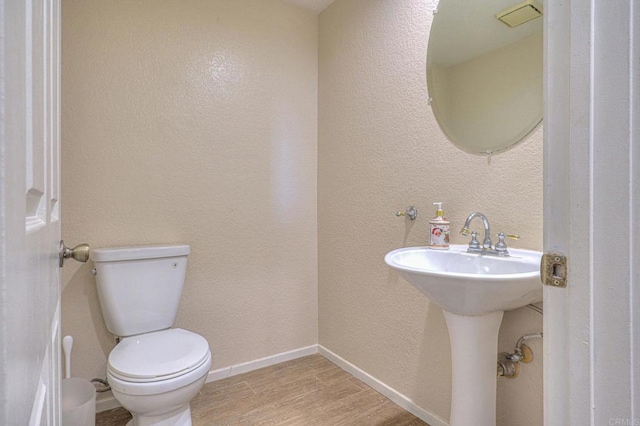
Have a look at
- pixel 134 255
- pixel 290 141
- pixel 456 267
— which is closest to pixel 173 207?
pixel 134 255

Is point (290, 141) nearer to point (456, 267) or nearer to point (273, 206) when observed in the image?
point (273, 206)

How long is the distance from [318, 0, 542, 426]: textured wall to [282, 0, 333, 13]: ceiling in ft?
0.18

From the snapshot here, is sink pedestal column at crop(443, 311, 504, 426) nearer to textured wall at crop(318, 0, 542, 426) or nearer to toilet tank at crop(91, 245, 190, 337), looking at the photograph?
textured wall at crop(318, 0, 542, 426)

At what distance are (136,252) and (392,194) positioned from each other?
4.58 ft

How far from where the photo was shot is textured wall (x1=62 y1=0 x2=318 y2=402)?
170 centimetres

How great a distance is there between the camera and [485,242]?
4.31 ft

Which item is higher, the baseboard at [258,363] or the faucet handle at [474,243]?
the faucet handle at [474,243]

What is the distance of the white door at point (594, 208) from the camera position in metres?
0.41

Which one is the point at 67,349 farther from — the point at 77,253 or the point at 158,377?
the point at 77,253


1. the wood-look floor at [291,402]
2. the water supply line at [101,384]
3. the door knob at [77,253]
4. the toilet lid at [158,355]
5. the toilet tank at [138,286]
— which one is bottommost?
the wood-look floor at [291,402]

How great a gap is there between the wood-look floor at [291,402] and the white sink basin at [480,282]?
93 centimetres

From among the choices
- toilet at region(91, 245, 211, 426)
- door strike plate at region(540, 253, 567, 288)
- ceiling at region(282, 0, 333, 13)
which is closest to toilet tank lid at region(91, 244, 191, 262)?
toilet at region(91, 245, 211, 426)
